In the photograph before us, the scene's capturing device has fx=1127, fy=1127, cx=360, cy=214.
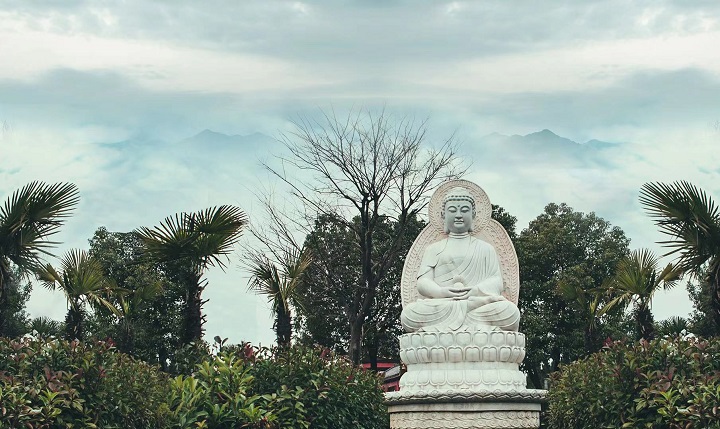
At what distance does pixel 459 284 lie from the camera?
53.0 feet

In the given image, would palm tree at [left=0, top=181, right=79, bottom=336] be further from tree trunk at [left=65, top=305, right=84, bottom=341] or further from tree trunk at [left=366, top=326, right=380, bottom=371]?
tree trunk at [left=366, top=326, right=380, bottom=371]

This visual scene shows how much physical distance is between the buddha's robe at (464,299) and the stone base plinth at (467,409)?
3.42 ft

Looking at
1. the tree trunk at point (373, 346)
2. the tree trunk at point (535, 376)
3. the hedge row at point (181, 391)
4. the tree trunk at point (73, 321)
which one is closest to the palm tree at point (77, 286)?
the tree trunk at point (73, 321)

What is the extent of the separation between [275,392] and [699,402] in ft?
18.6

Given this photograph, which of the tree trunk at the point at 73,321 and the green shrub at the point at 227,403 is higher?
the tree trunk at the point at 73,321

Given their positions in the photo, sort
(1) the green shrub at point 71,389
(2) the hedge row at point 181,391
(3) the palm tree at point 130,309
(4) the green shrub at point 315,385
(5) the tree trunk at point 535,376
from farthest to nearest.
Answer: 1. (5) the tree trunk at point 535,376
2. (3) the palm tree at point 130,309
3. (4) the green shrub at point 315,385
4. (2) the hedge row at point 181,391
5. (1) the green shrub at point 71,389

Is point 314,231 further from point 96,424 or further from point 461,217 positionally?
point 96,424

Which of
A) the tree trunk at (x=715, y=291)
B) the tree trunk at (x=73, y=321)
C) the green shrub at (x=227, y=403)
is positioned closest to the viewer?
the green shrub at (x=227, y=403)

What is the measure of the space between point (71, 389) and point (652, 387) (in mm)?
7080

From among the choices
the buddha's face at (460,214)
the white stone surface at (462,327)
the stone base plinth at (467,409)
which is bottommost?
the stone base plinth at (467,409)

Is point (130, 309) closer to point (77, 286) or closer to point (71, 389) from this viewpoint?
point (77, 286)

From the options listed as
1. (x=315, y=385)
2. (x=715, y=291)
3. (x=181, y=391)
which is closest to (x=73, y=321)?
(x=181, y=391)

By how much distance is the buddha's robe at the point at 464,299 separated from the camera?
15594 mm

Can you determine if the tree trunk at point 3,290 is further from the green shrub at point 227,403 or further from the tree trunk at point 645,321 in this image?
the tree trunk at point 645,321
